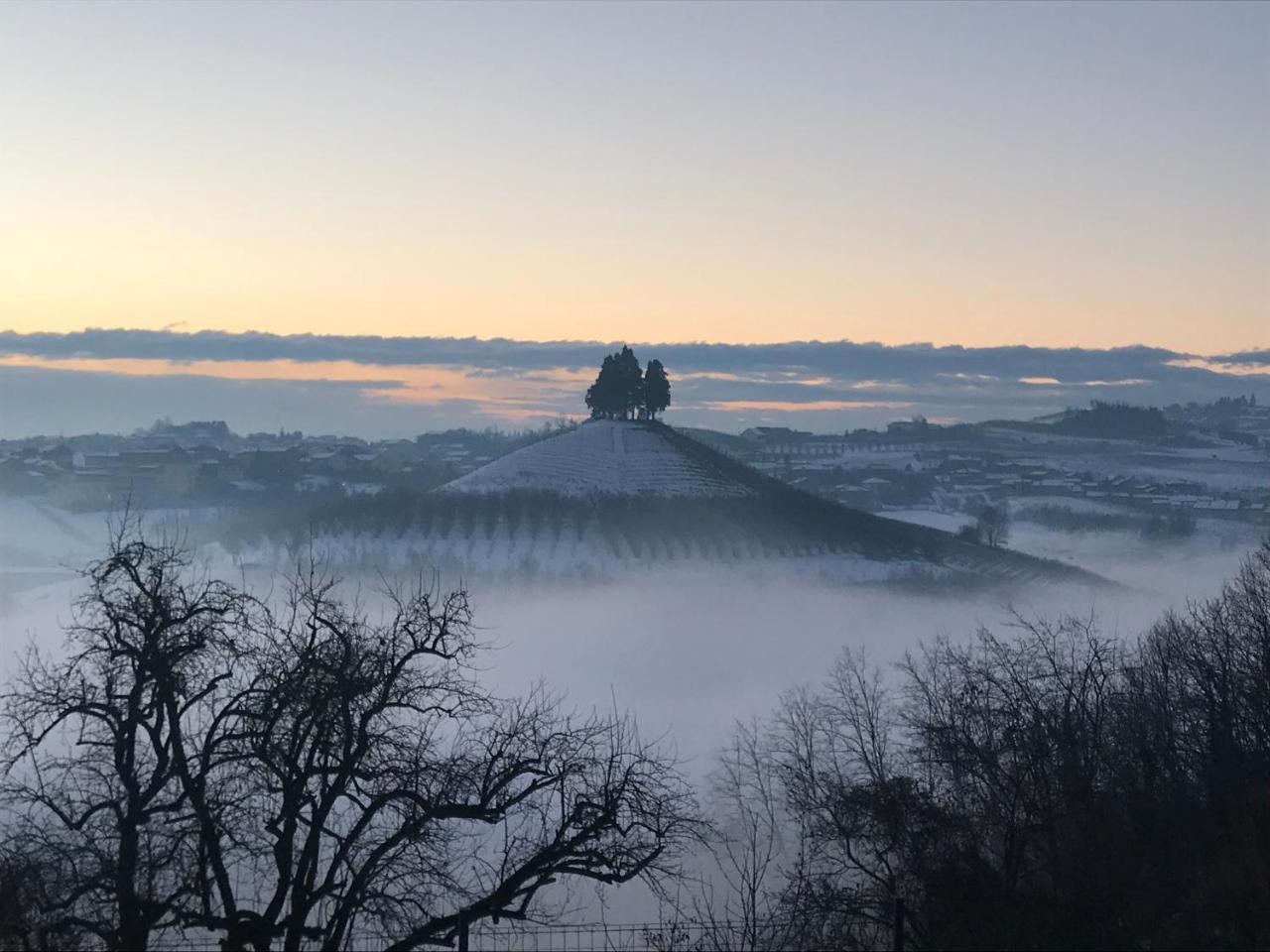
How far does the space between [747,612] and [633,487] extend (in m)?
21.5

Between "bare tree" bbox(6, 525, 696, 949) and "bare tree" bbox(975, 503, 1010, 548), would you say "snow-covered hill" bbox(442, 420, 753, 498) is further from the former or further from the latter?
"bare tree" bbox(6, 525, 696, 949)

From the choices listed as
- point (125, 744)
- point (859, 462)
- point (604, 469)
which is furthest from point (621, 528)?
point (125, 744)

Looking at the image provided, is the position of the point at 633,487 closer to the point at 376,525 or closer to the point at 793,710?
the point at 376,525

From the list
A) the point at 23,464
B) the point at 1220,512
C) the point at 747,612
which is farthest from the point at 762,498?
the point at 23,464

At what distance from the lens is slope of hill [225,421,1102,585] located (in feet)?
347

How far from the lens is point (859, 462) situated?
587 ft

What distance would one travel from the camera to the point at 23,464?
104m

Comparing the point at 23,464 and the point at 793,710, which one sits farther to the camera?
the point at 23,464

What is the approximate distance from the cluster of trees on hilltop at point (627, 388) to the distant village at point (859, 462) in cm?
1239

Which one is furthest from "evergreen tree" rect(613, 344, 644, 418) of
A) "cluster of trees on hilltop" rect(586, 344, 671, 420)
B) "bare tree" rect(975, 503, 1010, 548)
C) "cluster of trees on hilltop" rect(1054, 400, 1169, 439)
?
"cluster of trees on hilltop" rect(1054, 400, 1169, 439)

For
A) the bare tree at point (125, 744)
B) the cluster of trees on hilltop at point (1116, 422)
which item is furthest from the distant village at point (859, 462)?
the bare tree at point (125, 744)

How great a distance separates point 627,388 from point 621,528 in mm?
18602

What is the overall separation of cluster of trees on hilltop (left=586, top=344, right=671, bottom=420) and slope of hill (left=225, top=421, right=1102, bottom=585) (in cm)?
196

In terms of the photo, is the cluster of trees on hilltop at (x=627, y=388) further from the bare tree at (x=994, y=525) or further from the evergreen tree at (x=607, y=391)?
the bare tree at (x=994, y=525)
